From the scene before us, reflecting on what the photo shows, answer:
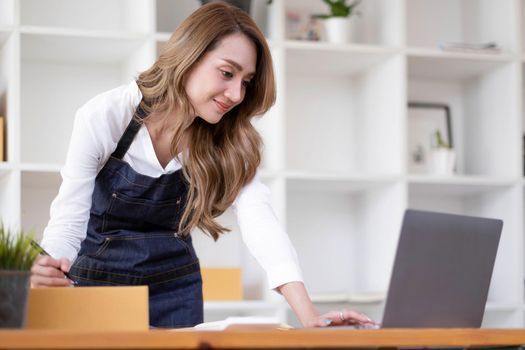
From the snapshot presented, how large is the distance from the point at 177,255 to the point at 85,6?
156 centimetres

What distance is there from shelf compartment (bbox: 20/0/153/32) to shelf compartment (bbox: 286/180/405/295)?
94 centimetres

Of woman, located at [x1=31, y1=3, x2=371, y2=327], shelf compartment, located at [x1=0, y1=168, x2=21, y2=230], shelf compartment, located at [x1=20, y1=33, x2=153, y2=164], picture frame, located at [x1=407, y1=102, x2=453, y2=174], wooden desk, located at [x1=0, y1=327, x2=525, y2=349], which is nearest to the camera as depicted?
wooden desk, located at [x1=0, y1=327, x2=525, y2=349]

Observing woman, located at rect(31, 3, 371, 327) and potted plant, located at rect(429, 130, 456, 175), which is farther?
potted plant, located at rect(429, 130, 456, 175)

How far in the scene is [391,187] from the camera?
11.1 feet

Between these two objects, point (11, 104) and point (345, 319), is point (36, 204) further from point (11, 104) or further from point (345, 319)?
point (345, 319)

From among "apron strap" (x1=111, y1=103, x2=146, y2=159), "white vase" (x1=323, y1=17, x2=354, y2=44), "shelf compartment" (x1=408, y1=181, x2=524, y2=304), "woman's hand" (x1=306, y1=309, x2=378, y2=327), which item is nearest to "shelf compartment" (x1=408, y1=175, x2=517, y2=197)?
"shelf compartment" (x1=408, y1=181, x2=524, y2=304)

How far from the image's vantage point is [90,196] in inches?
82.4

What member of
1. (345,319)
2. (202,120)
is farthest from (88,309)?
(202,120)

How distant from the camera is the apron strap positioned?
7.06 feet

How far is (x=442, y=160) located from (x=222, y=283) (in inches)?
41.2

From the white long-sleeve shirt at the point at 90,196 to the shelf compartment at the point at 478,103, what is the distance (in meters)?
1.60

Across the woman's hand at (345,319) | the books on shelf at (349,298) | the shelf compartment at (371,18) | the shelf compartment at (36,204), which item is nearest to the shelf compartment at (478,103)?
the shelf compartment at (371,18)

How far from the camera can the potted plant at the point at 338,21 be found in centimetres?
344

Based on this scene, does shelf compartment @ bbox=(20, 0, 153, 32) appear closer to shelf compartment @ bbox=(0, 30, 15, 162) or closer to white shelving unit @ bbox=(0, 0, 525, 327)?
white shelving unit @ bbox=(0, 0, 525, 327)
